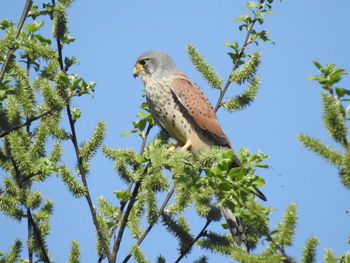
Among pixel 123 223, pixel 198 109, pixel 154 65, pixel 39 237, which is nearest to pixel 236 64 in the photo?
pixel 198 109

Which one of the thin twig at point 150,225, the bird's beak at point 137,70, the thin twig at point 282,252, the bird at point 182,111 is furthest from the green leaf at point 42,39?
the thin twig at point 282,252

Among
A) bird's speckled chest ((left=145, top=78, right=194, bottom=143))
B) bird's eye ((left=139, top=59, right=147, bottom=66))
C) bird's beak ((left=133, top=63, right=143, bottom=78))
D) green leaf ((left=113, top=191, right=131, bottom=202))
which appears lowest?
green leaf ((left=113, top=191, right=131, bottom=202))

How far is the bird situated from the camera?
16.0 feet

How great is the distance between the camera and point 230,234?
358 cm

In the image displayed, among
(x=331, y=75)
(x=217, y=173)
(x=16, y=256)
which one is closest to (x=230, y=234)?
(x=217, y=173)

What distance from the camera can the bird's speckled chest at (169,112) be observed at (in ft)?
16.0

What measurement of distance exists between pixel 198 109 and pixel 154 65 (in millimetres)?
686

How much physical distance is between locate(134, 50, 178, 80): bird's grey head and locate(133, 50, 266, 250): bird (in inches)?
0.4

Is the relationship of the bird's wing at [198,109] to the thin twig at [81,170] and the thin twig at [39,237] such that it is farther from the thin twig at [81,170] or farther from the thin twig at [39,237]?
the thin twig at [39,237]

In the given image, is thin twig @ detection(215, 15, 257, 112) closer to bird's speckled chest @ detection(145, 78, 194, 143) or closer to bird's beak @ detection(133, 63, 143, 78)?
bird's speckled chest @ detection(145, 78, 194, 143)

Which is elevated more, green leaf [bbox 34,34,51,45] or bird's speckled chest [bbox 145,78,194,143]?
bird's speckled chest [bbox 145,78,194,143]

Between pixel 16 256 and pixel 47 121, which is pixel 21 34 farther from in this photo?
pixel 16 256

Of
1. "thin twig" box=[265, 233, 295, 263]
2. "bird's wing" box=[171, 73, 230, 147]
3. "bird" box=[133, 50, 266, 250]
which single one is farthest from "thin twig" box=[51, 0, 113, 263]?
"bird's wing" box=[171, 73, 230, 147]

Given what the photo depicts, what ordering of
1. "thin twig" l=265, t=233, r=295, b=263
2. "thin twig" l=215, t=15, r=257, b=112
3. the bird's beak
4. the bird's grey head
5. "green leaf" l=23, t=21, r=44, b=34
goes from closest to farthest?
"thin twig" l=265, t=233, r=295, b=263 → "green leaf" l=23, t=21, r=44, b=34 → "thin twig" l=215, t=15, r=257, b=112 → the bird's grey head → the bird's beak
